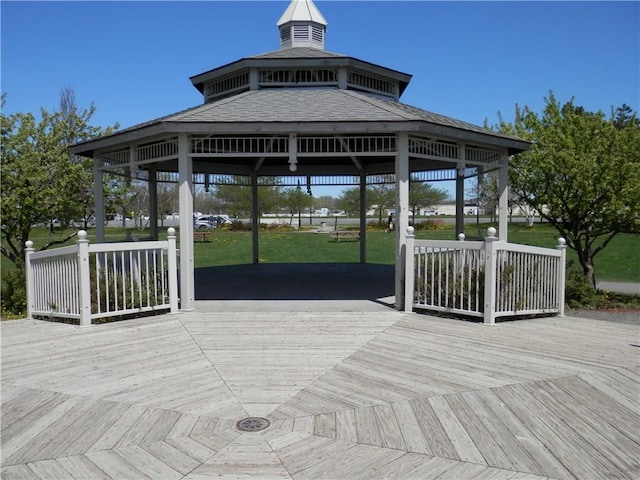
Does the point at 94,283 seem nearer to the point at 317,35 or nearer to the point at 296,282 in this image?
the point at 296,282

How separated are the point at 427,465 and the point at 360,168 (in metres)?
11.5

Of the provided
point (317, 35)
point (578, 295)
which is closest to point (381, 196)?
point (317, 35)

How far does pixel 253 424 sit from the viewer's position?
12.1ft

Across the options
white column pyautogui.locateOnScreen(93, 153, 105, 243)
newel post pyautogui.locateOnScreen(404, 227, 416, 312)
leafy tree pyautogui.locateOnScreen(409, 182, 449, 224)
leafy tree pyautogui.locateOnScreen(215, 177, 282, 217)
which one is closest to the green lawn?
white column pyautogui.locateOnScreen(93, 153, 105, 243)

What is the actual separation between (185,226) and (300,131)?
7.86 ft

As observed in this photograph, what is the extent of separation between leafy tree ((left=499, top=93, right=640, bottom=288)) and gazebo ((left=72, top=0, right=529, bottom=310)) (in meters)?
1.67

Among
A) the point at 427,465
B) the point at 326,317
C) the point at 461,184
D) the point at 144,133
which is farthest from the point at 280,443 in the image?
the point at 461,184

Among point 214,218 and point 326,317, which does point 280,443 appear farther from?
point 214,218

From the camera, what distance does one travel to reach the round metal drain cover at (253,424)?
3604 mm

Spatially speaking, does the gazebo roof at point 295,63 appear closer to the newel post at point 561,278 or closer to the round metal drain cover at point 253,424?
the newel post at point 561,278

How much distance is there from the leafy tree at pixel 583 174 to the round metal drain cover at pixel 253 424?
958cm

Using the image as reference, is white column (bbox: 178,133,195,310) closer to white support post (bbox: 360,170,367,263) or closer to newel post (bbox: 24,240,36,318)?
newel post (bbox: 24,240,36,318)

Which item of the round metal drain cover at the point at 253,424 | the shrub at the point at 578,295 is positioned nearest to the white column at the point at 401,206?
the shrub at the point at 578,295

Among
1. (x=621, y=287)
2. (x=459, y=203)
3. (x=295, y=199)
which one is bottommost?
(x=621, y=287)
